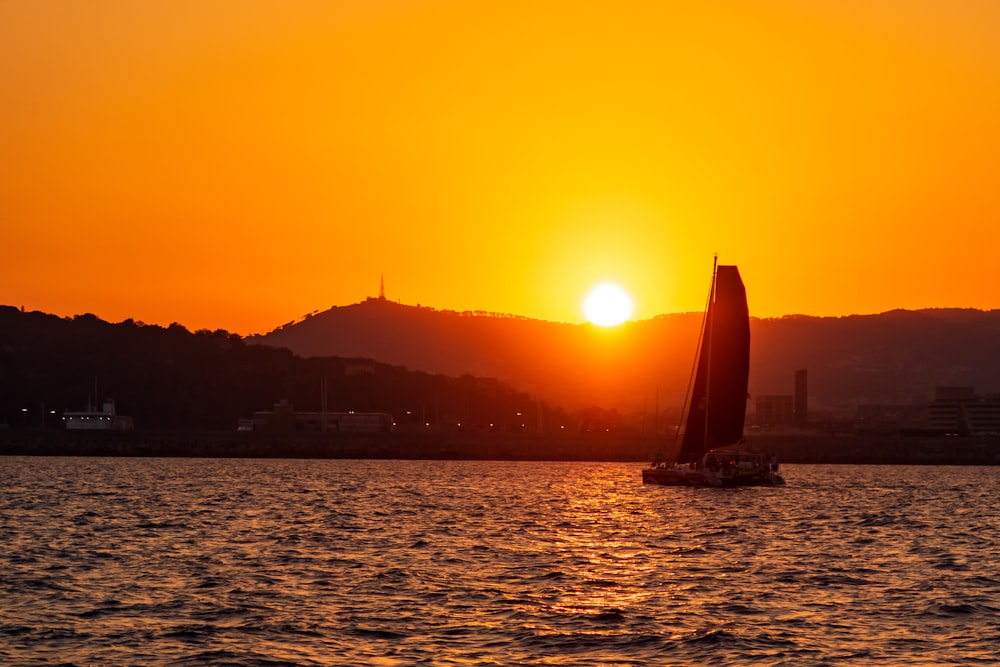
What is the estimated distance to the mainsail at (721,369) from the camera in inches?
4589

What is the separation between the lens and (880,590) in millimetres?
48562

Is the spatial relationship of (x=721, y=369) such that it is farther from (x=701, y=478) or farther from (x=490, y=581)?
(x=490, y=581)

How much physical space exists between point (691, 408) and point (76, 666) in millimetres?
86467

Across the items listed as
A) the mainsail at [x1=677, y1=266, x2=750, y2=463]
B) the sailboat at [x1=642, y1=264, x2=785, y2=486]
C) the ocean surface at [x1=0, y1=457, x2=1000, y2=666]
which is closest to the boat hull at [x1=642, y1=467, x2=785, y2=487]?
the sailboat at [x1=642, y1=264, x2=785, y2=486]

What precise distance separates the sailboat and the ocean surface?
1637 centimetres

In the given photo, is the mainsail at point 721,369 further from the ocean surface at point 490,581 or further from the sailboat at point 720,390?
the ocean surface at point 490,581

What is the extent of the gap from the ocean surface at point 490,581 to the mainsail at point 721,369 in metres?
17.8

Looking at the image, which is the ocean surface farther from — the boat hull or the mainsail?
the mainsail

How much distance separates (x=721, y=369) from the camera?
11688 cm

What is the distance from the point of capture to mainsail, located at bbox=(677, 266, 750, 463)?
382ft

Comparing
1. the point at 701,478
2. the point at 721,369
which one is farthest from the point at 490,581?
the point at 721,369

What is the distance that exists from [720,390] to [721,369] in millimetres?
1741

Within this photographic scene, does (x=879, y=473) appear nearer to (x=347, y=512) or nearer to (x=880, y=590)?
(x=347, y=512)

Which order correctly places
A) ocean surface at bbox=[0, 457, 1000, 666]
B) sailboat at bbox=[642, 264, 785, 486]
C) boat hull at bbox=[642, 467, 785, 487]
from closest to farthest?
ocean surface at bbox=[0, 457, 1000, 666]
boat hull at bbox=[642, 467, 785, 487]
sailboat at bbox=[642, 264, 785, 486]
